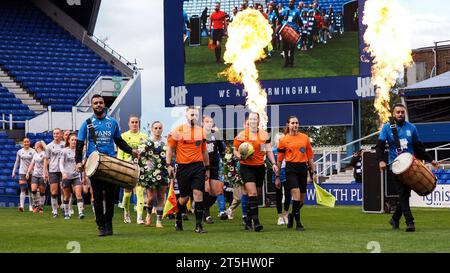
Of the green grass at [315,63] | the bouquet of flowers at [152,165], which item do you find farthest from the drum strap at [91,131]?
the green grass at [315,63]

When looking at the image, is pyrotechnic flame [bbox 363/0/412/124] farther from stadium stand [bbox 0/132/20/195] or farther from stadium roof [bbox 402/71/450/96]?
stadium stand [bbox 0/132/20/195]

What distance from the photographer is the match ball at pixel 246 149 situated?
54.0ft

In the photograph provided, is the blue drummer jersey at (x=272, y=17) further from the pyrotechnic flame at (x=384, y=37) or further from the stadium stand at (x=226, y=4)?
the pyrotechnic flame at (x=384, y=37)

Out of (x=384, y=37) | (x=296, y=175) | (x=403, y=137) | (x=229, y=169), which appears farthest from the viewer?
(x=384, y=37)

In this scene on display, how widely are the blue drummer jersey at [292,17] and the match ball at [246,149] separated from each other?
64.7 ft

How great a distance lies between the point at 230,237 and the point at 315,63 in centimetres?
2090

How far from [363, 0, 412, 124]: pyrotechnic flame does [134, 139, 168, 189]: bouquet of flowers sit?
1667cm

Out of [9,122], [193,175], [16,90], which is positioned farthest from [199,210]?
[16,90]

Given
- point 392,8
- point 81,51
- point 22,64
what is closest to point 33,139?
point 22,64

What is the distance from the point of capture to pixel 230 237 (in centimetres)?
1521

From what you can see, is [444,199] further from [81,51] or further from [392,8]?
[81,51]

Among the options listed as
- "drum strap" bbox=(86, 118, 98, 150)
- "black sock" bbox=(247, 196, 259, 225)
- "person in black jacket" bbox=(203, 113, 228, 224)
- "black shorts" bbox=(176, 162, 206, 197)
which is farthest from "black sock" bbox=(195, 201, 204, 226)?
"person in black jacket" bbox=(203, 113, 228, 224)

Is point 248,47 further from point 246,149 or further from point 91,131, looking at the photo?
point 91,131

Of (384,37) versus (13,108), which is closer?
(384,37)
